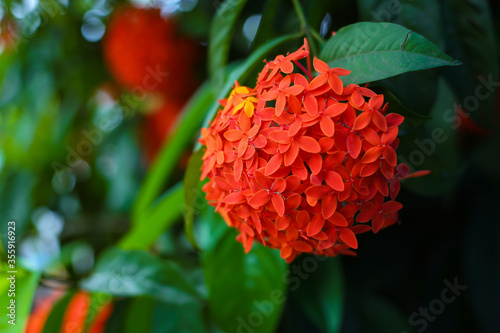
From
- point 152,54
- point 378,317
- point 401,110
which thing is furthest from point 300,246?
point 152,54

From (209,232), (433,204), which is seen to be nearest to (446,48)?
(433,204)

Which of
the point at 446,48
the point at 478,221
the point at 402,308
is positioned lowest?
the point at 402,308

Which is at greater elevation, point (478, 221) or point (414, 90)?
point (414, 90)

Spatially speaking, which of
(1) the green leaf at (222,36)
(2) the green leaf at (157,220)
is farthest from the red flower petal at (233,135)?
(2) the green leaf at (157,220)

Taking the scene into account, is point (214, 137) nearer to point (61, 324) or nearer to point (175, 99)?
point (61, 324)

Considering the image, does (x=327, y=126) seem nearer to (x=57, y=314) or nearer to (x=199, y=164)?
(x=199, y=164)
